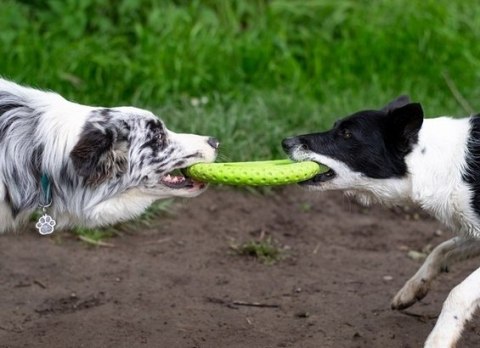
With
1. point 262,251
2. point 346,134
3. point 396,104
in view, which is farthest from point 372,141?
point 262,251

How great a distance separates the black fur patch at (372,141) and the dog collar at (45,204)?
1307 millimetres

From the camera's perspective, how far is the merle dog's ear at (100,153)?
16.6 feet

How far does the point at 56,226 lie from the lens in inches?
211

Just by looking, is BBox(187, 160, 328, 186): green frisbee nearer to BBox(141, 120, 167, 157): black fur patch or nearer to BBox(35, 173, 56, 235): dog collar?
BBox(141, 120, 167, 157): black fur patch

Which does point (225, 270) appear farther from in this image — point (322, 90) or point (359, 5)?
point (359, 5)

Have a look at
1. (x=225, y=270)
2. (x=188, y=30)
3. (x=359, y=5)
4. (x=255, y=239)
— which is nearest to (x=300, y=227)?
(x=255, y=239)

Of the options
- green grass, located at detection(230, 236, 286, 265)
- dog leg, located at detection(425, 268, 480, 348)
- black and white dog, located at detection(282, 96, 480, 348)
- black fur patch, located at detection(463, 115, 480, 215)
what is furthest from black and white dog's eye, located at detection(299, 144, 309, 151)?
green grass, located at detection(230, 236, 286, 265)

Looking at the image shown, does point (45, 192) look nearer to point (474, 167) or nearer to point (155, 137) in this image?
point (155, 137)

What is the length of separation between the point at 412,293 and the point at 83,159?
6.93 feet

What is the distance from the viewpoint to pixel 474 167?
17.9 feet

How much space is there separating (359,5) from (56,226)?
6.26 meters

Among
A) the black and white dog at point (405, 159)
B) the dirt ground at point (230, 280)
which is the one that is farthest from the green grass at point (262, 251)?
the black and white dog at point (405, 159)

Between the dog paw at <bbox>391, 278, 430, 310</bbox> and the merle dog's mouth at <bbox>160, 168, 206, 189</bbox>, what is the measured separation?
1400 millimetres

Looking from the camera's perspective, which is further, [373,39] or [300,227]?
[373,39]
